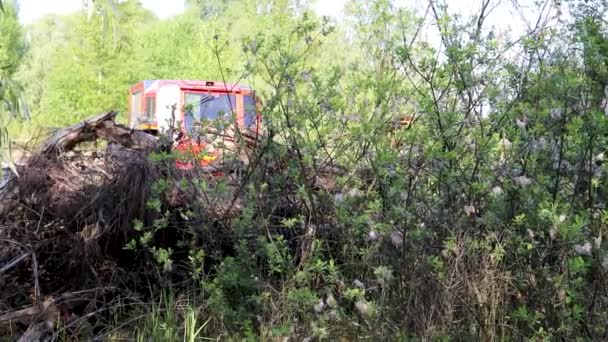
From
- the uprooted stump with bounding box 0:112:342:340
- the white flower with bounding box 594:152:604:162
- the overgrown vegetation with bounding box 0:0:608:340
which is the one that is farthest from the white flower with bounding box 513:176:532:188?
the uprooted stump with bounding box 0:112:342:340

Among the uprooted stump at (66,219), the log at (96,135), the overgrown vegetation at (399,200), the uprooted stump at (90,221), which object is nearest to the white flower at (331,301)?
the overgrown vegetation at (399,200)

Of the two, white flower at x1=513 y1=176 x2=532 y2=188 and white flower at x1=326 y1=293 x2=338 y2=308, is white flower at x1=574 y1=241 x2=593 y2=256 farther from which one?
white flower at x1=326 y1=293 x2=338 y2=308

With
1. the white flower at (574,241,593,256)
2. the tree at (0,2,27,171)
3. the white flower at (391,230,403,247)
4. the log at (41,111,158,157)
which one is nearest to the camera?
the tree at (0,2,27,171)

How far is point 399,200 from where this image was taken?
440 centimetres

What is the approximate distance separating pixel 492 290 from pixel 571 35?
1573mm

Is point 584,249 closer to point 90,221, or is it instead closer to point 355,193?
point 355,193

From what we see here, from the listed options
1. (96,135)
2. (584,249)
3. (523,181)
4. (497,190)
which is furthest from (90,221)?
(584,249)

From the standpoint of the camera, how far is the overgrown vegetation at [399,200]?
4012mm

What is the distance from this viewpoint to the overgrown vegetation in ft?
13.2

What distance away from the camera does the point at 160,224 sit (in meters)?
4.90

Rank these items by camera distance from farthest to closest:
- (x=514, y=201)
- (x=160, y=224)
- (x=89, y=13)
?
(x=160, y=224)
(x=514, y=201)
(x=89, y=13)

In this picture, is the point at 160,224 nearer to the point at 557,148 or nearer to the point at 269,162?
the point at 269,162

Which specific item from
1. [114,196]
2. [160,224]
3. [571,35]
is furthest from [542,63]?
[114,196]

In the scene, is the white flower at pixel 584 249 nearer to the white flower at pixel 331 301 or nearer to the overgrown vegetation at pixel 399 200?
the overgrown vegetation at pixel 399 200
